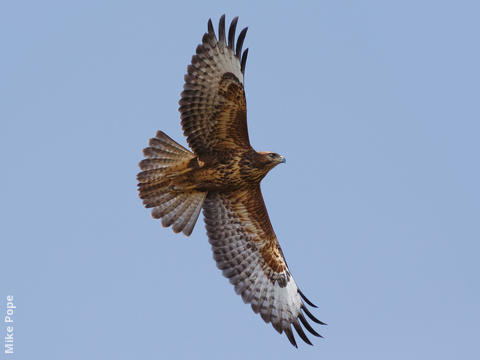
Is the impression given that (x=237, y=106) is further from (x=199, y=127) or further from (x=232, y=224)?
(x=232, y=224)

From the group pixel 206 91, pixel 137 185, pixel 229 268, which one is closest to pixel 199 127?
pixel 206 91

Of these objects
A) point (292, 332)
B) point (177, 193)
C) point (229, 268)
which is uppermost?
point (177, 193)

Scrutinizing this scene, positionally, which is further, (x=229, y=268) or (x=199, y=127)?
(x=229, y=268)

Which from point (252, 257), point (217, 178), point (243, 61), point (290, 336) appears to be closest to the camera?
point (243, 61)

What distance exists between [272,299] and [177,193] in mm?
2107

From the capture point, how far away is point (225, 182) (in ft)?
38.4

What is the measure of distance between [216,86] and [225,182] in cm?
135

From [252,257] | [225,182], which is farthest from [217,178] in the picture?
[252,257]

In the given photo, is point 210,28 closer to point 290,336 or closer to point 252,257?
point 252,257

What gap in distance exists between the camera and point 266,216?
12375 mm

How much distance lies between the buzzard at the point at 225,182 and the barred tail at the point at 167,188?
0.01 meters

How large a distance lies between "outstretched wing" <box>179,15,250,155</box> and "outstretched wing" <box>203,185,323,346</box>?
1.26 meters

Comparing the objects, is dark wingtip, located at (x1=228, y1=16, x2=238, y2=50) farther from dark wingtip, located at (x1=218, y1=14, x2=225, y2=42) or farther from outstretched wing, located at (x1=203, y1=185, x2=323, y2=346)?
outstretched wing, located at (x1=203, y1=185, x2=323, y2=346)

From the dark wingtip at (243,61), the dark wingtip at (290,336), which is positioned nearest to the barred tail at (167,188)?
the dark wingtip at (243,61)
